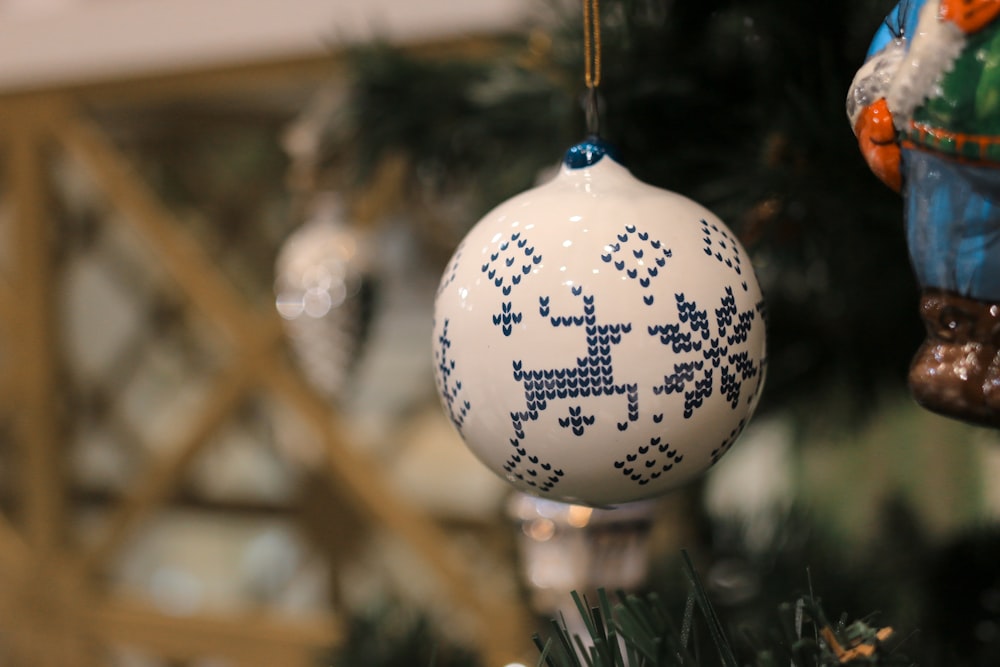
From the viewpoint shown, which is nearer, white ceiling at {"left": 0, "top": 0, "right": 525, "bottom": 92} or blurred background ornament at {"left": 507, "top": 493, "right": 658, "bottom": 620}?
blurred background ornament at {"left": 507, "top": 493, "right": 658, "bottom": 620}

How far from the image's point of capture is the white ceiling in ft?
2.20

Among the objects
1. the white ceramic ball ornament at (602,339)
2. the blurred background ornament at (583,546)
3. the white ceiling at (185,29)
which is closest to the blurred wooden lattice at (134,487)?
the white ceiling at (185,29)

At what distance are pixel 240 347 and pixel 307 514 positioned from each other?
256mm

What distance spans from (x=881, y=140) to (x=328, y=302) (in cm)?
29

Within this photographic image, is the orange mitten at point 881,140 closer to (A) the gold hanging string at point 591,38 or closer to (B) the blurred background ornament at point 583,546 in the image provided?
(A) the gold hanging string at point 591,38

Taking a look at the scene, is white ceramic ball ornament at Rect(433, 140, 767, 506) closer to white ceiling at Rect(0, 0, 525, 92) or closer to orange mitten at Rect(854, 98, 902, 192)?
orange mitten at Rect(854, 98, 902, 192)

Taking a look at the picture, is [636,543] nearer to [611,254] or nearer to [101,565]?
[611,254]

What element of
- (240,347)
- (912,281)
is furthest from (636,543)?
(240,347)

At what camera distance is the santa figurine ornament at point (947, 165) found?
0.51 feet

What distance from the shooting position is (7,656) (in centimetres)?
93

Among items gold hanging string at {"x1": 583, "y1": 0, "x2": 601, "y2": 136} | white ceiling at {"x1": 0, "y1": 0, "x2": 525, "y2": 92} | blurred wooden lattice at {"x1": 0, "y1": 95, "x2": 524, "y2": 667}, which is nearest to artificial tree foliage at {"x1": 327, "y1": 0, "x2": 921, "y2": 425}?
gold hanging string at {"x1": 583, "y1": 0, "x2": 601, "y2": 136}

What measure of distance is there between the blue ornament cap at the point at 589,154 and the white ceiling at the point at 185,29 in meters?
0.40

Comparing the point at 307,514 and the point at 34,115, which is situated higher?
the point at 34,115

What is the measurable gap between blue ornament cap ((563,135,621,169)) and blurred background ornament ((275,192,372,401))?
209mm
